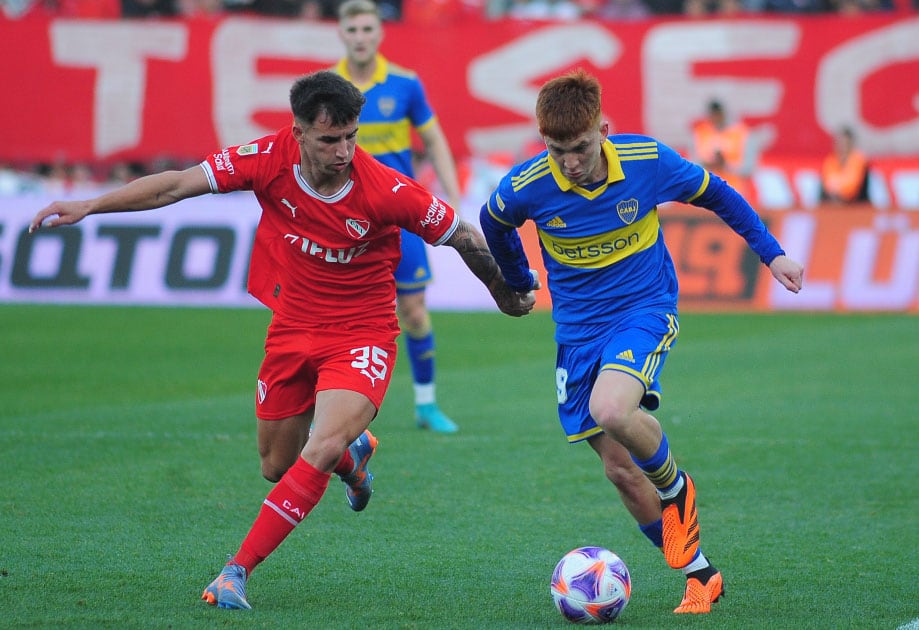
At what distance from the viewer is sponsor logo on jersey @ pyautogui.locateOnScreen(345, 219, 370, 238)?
530 centimetres

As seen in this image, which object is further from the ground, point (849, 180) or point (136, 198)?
point (136, 198)

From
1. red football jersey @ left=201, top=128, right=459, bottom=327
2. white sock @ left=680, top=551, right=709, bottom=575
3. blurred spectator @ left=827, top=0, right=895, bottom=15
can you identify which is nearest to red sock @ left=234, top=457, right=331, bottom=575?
red football jersey @ left=201, top=128, right=459, bottom=327

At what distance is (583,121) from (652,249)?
0.71 meters

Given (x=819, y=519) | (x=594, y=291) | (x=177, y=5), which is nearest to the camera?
(x=594, y=291)

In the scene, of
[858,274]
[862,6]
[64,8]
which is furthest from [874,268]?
[64,8]

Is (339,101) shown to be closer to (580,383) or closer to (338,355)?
(338,355)

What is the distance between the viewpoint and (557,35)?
19703 millimetres

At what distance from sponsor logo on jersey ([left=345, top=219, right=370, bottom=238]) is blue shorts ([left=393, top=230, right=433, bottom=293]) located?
10.7ft

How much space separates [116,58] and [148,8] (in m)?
1.23

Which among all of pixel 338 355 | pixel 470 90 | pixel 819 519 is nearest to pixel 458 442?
pixel 819 519

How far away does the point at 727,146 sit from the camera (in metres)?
18.1

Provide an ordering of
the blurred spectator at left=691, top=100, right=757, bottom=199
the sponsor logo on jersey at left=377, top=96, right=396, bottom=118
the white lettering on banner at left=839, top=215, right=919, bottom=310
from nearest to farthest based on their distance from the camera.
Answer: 1. the sponsor logo on jersey at left=377, top=96, right=396, bottom=118
2. the white lettering on banner at left=839, top=215, right=919, bottom=310
3. the blurred spectator at left=691, top=100, right=757, bottom=199

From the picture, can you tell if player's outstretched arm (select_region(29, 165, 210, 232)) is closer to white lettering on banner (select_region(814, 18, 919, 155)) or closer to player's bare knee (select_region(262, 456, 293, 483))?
player's bare knee (select_region(262, 456, 293, 483))

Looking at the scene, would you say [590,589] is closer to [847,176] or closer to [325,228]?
[325,228]
